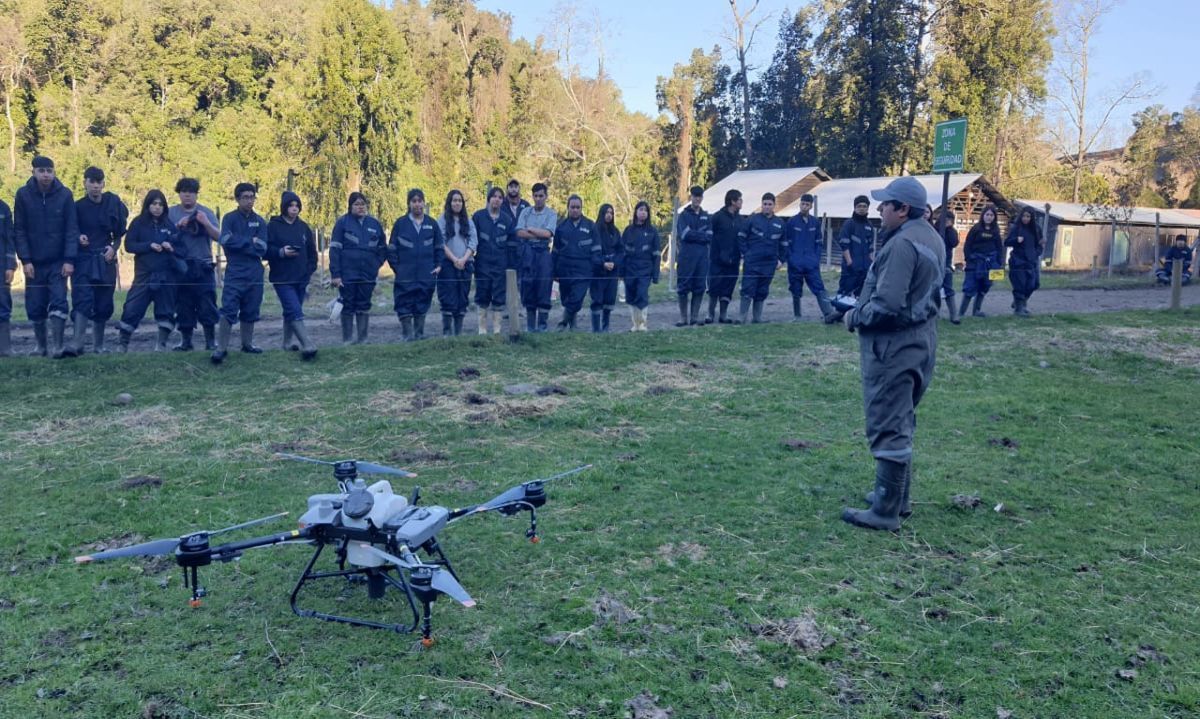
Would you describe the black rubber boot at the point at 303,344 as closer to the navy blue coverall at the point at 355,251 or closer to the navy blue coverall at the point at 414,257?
the navy blue coverall at the point at 355,251

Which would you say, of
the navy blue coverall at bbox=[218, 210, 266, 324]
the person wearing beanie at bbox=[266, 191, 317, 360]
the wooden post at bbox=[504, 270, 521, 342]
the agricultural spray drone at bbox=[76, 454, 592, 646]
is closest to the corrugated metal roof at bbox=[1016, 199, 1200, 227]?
the wooden post at bbox=[504, 270, 521, 342]

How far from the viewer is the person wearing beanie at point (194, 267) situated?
32.4 feet

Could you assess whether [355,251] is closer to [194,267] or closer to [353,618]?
[194,267]

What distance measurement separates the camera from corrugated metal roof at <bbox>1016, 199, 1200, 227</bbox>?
33531 mm

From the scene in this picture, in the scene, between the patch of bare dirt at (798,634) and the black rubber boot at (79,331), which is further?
the black rubber boot at (79,331)

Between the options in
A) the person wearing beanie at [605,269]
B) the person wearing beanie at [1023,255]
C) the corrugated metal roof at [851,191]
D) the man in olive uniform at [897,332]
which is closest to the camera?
the man in olive uniform at [897,332]

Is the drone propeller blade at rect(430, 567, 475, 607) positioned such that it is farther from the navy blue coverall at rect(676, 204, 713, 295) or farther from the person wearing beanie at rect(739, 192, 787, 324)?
the person wearing beanie at rect(739, 192, 787, 324)

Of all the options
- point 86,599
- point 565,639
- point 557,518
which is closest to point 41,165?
point 86,599

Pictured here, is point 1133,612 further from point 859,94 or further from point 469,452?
point 859,94

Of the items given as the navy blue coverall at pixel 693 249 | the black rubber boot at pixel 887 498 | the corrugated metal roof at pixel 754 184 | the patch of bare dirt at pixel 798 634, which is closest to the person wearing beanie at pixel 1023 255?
the navy blue coverall at pixel 693 249

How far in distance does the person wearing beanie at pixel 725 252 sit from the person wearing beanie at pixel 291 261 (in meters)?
5.75

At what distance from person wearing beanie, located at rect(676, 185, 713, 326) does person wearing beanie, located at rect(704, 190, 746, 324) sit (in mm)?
151

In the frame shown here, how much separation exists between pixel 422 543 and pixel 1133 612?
3453 mm

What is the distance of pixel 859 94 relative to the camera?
4050cm
